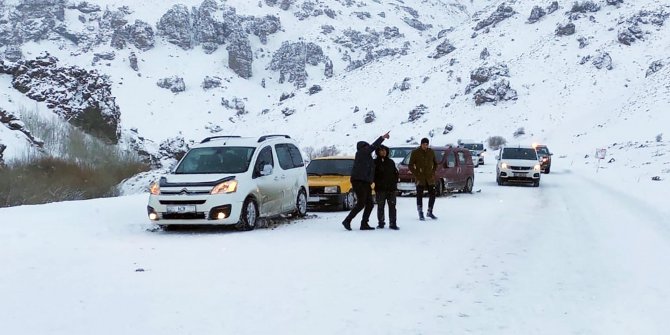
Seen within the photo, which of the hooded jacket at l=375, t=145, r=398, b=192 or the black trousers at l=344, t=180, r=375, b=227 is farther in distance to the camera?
the hooded jacket at l=375, t=145, r=398, b=192

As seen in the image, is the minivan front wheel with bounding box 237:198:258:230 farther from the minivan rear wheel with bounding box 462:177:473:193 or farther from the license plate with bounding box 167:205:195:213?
the minivan rear wheel with bounding box 462:177:473:193

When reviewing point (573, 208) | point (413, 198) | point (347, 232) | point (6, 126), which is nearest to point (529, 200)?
point (573, 208)

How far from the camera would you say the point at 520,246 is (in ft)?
31.4

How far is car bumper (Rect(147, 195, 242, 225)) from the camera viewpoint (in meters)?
10.8

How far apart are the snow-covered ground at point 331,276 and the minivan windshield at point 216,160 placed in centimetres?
122

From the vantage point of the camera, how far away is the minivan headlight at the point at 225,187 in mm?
10891

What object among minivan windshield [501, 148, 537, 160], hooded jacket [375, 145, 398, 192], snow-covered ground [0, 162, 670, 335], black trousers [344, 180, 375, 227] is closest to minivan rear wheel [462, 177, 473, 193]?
minivan windshield [501, 148, 537, 160]

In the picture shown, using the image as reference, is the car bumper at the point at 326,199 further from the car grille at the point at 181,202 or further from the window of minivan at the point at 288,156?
the car grille at the point at 181,202

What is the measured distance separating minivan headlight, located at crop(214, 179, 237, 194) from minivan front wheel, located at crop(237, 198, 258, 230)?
0.41 m

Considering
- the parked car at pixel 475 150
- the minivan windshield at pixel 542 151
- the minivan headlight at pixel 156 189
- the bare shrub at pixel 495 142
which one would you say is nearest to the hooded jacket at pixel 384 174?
the minivan headlight at pixel 156 189

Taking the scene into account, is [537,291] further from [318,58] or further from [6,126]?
[318,58]

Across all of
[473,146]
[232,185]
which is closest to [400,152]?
[232,185]

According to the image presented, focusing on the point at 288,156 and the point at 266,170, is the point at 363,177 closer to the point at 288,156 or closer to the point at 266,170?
the point at 266,170

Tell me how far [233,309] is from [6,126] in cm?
2842
